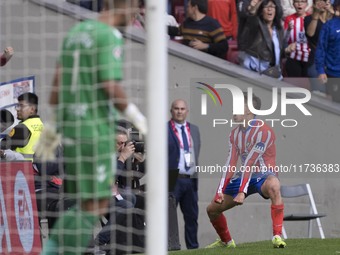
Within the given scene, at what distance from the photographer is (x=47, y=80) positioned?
14.1 m

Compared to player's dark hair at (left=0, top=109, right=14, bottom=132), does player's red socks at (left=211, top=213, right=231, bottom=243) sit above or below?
below

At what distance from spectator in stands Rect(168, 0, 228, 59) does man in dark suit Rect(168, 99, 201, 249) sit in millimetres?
899

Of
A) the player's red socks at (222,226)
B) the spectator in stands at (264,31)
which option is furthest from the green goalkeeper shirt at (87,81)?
the spectator in stands at (264,31)

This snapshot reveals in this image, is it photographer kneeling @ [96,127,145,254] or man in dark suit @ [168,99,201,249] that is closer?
photographer kneeling @ [96,127,145,254]

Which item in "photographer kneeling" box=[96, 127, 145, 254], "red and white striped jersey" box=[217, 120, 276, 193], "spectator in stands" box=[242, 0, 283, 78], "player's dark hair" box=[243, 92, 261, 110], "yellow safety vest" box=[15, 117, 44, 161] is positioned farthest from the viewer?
"player's dark hair" box=[243, 92, 261, 110]

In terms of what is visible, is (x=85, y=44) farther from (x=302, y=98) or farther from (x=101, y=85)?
(x=302, y=98)

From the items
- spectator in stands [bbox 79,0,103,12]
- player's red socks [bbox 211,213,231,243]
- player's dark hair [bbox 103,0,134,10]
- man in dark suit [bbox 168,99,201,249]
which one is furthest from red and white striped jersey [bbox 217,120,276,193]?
player's dark hair [bbox 103,0,134,10]

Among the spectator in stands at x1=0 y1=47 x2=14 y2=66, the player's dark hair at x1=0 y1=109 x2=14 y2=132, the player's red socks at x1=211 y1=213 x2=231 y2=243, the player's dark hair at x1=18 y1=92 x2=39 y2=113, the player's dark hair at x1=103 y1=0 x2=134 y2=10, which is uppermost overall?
the spectator in stands at x1=0 y1=47 x2=14 y2=66

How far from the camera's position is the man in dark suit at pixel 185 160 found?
14.6 m

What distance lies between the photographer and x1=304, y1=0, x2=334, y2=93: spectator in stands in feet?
49.9

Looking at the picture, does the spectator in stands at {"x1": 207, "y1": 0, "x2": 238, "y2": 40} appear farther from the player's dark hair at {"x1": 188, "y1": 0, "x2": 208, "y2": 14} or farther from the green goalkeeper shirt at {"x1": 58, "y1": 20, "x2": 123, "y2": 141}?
the green goalkeeper shirt at {"x1": 58, "y1": 20, "x2": 123, "y2": 141}

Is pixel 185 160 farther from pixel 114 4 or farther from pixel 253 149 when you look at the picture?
pixel 114 4

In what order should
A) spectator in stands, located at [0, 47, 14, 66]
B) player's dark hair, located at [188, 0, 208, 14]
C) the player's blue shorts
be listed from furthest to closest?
player's dark hair, located at [188, 0, 208, 14], the player's blue shorts, spectator in stands, located at [0, 47, 14, 66]

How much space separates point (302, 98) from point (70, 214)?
27.3 ft
